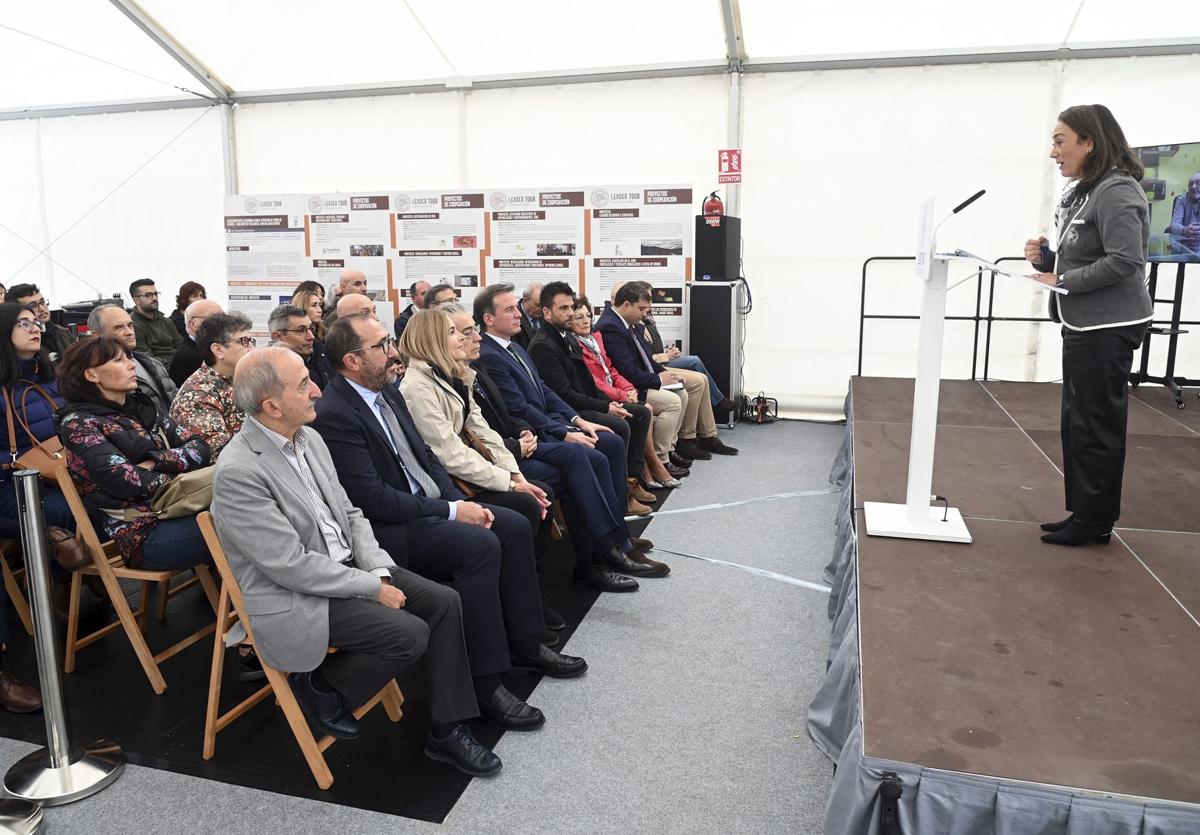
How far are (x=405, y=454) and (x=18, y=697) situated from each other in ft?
4.72

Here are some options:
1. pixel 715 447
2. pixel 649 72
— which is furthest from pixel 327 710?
pixel 649 72

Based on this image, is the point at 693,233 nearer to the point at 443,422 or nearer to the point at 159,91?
the point at 443,422

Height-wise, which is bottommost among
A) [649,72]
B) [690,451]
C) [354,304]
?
[690,451]

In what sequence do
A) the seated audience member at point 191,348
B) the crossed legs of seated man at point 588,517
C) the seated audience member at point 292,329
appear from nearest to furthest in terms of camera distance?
the crossed legs of seated man at point 588,517 < the seated audience member at point 292,329 < the seated audience member at point 191,348

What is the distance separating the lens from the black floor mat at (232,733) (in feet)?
7.45

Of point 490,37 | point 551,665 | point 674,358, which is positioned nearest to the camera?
point 551,665

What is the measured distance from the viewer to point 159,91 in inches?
326

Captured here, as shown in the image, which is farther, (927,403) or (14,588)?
(14,588)

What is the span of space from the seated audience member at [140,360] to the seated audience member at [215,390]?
1.77 feet

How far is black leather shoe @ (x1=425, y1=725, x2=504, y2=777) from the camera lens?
90.7 inches

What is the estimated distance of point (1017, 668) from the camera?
203 centimetres

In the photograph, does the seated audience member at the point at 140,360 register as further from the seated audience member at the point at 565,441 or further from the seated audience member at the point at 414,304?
the seated audience member at the point at 414,304

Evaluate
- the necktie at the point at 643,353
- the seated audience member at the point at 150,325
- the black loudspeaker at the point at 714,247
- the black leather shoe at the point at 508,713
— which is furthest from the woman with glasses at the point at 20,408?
the black loudspeaker at the point at 714,247

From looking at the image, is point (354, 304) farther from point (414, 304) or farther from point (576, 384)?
point (414, 304)
